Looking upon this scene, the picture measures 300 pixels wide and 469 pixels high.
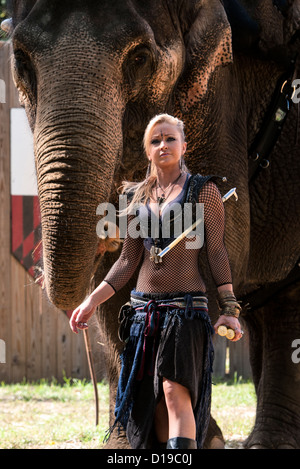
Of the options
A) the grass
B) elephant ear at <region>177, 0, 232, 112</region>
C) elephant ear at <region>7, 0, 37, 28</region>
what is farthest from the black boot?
the grass

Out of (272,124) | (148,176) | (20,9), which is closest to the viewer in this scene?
(148,176)

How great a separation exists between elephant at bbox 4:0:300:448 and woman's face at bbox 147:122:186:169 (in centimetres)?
22

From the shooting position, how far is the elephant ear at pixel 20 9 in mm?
3934

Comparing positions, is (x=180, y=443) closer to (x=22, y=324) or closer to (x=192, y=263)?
(x=192, y=263)

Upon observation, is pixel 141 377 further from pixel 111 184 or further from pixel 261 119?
pixel 261 119

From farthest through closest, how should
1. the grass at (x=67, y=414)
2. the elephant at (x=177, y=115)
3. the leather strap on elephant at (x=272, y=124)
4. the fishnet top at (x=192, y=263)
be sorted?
1. the grass at (x=67, y=414)
2. the leather strap on elephant at (x=272, y=124)
3. the elephant at (x=177, y=115)
4. the fishnet top at (x=192, y=263)

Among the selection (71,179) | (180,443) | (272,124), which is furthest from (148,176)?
(272,124)

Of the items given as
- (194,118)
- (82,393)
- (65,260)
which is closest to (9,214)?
(82,393)

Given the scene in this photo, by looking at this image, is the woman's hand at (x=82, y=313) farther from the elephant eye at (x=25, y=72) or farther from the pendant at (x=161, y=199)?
the elephant eye at (x=25, y=72)

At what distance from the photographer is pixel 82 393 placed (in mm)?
7879

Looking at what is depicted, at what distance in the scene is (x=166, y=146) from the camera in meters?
3.35

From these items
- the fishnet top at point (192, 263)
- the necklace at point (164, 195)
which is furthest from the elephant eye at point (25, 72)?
the fishnet top at point (192, 263)

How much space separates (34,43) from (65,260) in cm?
93

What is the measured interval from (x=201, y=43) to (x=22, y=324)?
4.73m
